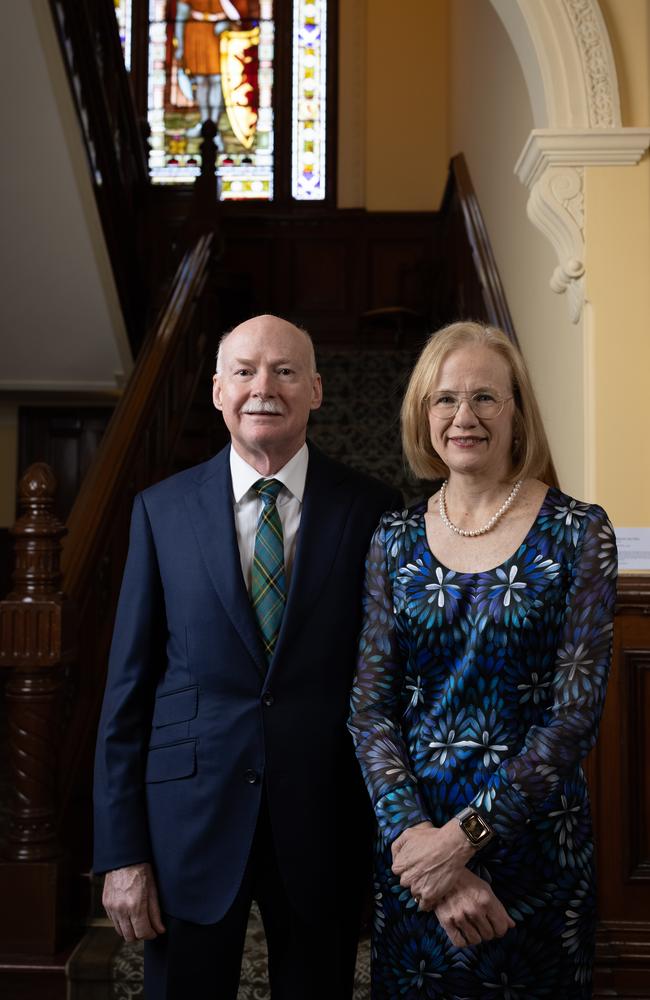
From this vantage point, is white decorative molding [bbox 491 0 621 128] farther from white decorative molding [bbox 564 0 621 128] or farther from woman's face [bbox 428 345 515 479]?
woman's face [bbox 428 345 515 479]

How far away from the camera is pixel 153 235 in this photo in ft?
27.8

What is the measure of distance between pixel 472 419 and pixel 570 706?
52 cm

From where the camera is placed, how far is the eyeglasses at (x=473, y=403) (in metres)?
1.80

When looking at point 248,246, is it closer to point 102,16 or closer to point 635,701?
point 102,16

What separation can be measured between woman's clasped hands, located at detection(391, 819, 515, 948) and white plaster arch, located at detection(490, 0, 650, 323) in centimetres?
190

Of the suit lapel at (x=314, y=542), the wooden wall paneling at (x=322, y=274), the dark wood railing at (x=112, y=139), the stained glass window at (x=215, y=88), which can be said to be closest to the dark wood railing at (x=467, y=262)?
the wooden wall paneling at (x=322, y=274)

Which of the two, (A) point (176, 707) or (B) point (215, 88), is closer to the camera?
(A) point (176, 707)

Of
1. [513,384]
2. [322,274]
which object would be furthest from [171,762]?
[322,274]

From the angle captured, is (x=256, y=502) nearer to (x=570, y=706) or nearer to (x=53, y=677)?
(x=570, y=706)

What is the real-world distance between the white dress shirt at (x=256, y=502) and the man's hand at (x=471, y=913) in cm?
66

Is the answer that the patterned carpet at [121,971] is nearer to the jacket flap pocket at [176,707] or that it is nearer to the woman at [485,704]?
the woman at [485,704]

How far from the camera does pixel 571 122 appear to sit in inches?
119

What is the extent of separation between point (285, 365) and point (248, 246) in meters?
7.26

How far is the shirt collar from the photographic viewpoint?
1975 millimetres
